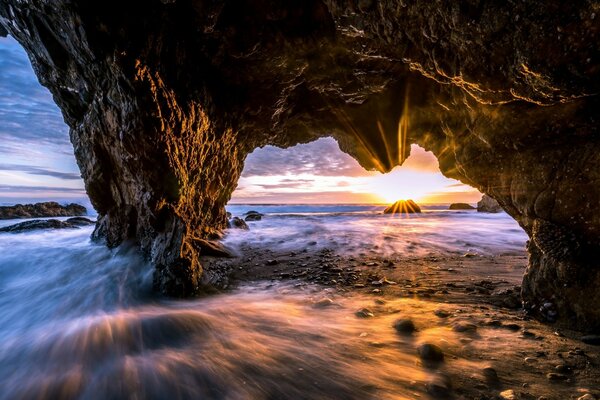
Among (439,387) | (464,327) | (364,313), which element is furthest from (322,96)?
(439,387)

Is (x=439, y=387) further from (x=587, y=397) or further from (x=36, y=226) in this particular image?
(x=36, y=226)

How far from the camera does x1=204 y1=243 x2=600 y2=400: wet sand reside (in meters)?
1.79

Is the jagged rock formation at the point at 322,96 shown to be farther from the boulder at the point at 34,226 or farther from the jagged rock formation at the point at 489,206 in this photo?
the jagged rock formation at the point at 489,206

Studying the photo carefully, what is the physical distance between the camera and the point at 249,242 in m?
7.92

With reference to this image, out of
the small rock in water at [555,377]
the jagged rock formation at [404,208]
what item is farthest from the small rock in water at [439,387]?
the jagged rock formation at [404,208]

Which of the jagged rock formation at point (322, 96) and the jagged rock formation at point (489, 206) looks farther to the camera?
the jagged rock formation at point (489, 206)

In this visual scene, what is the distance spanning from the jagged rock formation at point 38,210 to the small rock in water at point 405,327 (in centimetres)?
2605

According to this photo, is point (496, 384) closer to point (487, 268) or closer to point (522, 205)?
point (522, 205)

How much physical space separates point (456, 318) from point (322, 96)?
17.4 ft

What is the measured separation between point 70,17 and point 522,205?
18.7 ft

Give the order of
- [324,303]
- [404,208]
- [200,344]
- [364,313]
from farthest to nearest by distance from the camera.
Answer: [404,208] → [324,303] → [364,313] → [200,344]

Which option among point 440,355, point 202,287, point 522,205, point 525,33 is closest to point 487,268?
point 522,205

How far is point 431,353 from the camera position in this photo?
6.99 feet

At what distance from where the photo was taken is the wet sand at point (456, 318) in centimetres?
179
